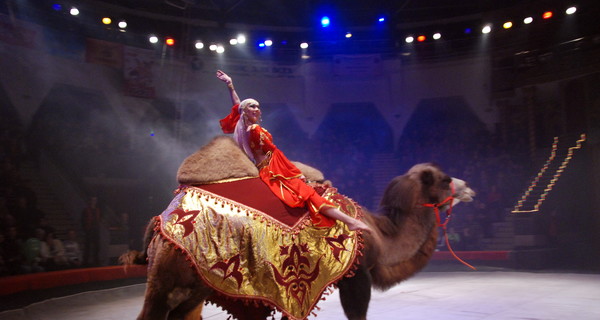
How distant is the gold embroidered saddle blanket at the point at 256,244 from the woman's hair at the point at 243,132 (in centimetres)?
41

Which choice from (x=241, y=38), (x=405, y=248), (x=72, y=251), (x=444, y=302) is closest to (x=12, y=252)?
(x=72, y=251)

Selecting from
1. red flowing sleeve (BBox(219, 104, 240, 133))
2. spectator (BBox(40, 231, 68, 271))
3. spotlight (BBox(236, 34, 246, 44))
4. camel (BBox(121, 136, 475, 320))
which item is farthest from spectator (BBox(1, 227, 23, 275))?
spotlight (BBox(236, 34, 246, 44))

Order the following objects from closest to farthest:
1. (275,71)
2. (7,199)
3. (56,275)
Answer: (56,275)
(7,199)
(275,71)

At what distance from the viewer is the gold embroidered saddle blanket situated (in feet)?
11.0

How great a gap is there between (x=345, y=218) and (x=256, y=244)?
83cm

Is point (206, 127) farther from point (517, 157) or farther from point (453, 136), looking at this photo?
point (517, 157)

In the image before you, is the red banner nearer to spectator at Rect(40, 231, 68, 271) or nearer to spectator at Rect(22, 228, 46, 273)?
spectator at Rect(40, 231, 68, 271)

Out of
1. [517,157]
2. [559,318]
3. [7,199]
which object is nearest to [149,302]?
[559,318]

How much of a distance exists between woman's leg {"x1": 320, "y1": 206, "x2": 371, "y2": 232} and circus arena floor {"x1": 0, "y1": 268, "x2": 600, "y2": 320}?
2.77 m

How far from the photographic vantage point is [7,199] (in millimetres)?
9016

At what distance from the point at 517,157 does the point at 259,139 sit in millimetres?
12712

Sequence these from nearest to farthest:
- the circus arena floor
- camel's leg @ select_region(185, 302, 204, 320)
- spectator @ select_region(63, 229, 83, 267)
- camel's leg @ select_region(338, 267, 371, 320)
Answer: camel's leg @ select_region(185, 302, 204, 320), camel's leg @ select_region(338, 267, 371, 320), the circus arena floor, spectator @ select_region(63, 229, 83, 267)

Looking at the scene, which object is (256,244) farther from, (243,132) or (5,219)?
(5,219)

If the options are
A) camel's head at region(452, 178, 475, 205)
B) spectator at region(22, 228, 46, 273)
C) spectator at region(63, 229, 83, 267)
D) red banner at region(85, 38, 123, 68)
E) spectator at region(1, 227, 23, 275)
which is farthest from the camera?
red banner at region(85, 38, 123, 68)
